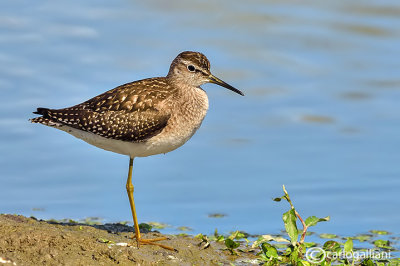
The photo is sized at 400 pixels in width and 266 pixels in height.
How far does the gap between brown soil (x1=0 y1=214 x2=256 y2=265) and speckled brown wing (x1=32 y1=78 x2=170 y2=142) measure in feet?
4.33

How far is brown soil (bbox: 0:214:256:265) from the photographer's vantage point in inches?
334

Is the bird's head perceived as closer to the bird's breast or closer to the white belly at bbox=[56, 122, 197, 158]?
the bird's breast

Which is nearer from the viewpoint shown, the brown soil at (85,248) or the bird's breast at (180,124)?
the brown soil at (85,248)

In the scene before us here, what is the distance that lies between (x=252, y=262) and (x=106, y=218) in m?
3.20

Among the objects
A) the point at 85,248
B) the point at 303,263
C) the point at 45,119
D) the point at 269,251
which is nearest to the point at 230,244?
the point at 269,251

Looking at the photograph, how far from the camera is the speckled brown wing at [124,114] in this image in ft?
33.8

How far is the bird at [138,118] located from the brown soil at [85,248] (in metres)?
0.77

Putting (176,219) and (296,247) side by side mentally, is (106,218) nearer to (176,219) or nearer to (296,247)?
(176,219)

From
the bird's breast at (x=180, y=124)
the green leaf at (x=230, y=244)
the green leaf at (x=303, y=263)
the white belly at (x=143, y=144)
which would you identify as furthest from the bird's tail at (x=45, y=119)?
the green leaf at (x=303, y=263)

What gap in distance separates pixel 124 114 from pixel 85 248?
2319 millimetres

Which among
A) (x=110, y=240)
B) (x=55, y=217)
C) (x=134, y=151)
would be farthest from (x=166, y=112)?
(x=55, y=217)

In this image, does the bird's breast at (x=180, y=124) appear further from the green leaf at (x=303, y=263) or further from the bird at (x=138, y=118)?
the green leaf at (x=303, y=263)

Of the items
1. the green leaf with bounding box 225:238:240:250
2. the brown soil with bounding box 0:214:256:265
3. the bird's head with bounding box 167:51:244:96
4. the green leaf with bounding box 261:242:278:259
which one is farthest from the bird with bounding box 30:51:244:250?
the green leaf with bounding box 261:242:278:259

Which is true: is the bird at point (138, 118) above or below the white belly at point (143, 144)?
above
